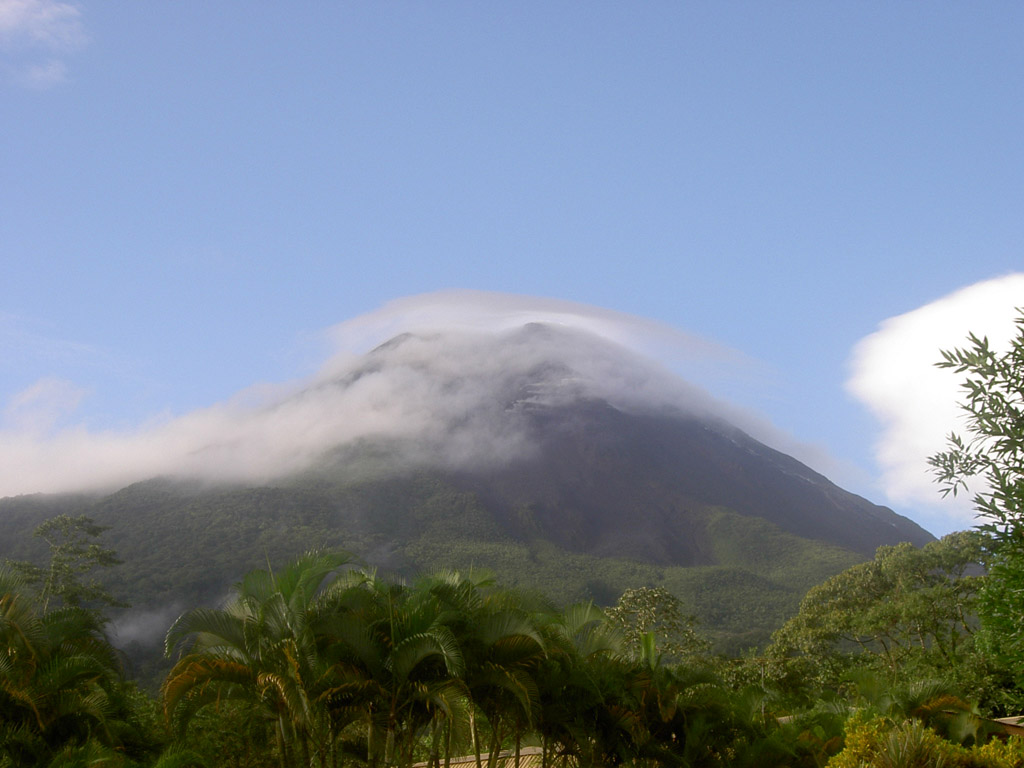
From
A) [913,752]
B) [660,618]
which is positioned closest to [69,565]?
[660,618]

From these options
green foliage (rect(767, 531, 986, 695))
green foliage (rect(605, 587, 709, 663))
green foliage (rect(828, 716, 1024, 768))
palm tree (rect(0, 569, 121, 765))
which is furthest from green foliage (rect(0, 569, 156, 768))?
green foliage (rect(605, 587, 709, 663))

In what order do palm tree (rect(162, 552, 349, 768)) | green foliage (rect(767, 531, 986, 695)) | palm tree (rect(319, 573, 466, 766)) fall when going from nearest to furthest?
palm tree (rect(162, 552, 349, 768)) < palm tree (rect(319, 573, 466, 766)) < green foliage (rect(767, 531, 986, 695))

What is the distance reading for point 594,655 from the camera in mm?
14977

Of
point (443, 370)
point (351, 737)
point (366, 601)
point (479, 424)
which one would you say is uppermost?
point (443, 370)

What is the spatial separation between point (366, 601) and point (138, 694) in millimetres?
8507

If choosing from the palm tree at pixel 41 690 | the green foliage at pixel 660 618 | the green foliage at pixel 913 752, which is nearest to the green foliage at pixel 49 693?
the palm tree at pixel 41 690

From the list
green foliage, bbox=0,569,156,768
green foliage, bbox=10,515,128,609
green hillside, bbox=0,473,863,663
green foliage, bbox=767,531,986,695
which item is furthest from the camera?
green hillside, bbox=0,473,863,663

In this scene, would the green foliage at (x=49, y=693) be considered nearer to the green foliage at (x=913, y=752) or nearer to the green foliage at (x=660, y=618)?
the green foliage at (x=913, y=752)

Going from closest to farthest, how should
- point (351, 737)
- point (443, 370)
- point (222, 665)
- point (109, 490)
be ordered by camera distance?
point (222, 665) < point (351, 737) < point (109, 490) < point (443, 370)

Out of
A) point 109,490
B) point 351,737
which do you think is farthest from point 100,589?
point 109,490

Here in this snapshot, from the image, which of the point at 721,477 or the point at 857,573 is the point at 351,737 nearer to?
the point at 857,573

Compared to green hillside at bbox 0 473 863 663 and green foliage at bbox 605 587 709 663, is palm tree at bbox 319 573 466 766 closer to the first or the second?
green foliage at bbox 605 587 709 663

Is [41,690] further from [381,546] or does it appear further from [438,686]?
[381,546]

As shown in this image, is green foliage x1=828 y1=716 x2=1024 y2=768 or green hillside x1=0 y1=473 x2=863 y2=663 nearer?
green foliage x1=828 y1=716 x2=1024 y2=768
